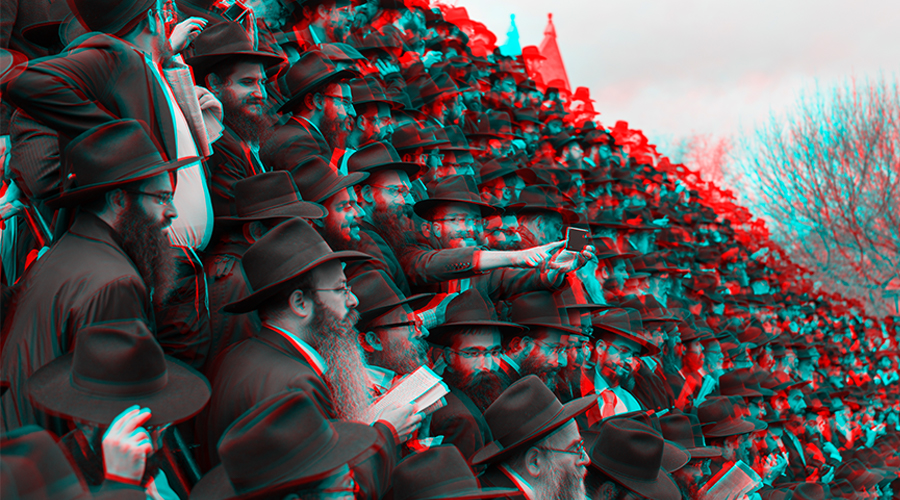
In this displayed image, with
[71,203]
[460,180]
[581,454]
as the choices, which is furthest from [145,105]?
[460,180]

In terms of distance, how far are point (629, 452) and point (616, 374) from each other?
269 centimetres

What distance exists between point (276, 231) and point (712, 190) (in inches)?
724

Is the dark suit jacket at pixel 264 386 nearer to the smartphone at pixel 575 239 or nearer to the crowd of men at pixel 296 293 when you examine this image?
the crowd of men at pixel 296 293

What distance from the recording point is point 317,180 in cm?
378

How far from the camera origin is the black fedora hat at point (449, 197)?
5.24 meters

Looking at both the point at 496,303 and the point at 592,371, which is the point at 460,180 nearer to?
the point at 496,303

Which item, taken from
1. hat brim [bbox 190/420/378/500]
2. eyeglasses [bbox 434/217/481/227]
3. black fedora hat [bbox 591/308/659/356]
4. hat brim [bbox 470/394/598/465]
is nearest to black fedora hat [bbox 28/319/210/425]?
hat brim [bbox 190/420/378/500]

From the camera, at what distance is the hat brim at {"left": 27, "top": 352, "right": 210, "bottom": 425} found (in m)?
1.64

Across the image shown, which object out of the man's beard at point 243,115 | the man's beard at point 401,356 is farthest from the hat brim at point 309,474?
the man's beard at point 243,115

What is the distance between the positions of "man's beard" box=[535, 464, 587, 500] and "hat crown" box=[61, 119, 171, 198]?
7.00 ft

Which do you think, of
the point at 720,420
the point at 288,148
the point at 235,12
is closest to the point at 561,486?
the point at 288,148

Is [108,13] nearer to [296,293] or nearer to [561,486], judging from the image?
[296,293]

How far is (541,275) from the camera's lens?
5.10 m

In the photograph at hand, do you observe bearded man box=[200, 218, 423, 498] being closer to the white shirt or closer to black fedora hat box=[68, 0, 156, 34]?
the white shirt
